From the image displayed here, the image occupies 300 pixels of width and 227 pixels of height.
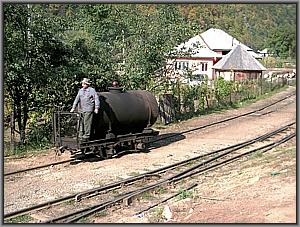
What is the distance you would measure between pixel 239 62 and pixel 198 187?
4733 cm

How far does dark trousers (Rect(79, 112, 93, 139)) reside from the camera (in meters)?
14.4

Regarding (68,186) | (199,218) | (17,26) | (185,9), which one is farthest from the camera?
(185,9)

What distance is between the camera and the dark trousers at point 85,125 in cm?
1441

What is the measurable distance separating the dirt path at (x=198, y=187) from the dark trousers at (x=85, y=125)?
88cm

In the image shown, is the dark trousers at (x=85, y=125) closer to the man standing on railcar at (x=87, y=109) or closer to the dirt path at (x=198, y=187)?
the man standing on railcar at (x=87, y=109)

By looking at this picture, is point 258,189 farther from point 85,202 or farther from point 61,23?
point 61,23

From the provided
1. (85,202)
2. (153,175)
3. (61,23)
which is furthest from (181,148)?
(85,202)

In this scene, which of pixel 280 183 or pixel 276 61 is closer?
pixel 280 183

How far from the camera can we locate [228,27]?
344 ft

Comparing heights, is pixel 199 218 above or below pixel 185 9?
below

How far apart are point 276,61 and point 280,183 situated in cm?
8438

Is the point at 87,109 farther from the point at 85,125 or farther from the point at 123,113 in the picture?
the point at 123,113

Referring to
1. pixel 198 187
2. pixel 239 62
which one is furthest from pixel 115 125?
pixel 239 62

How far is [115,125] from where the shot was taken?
1555cm
